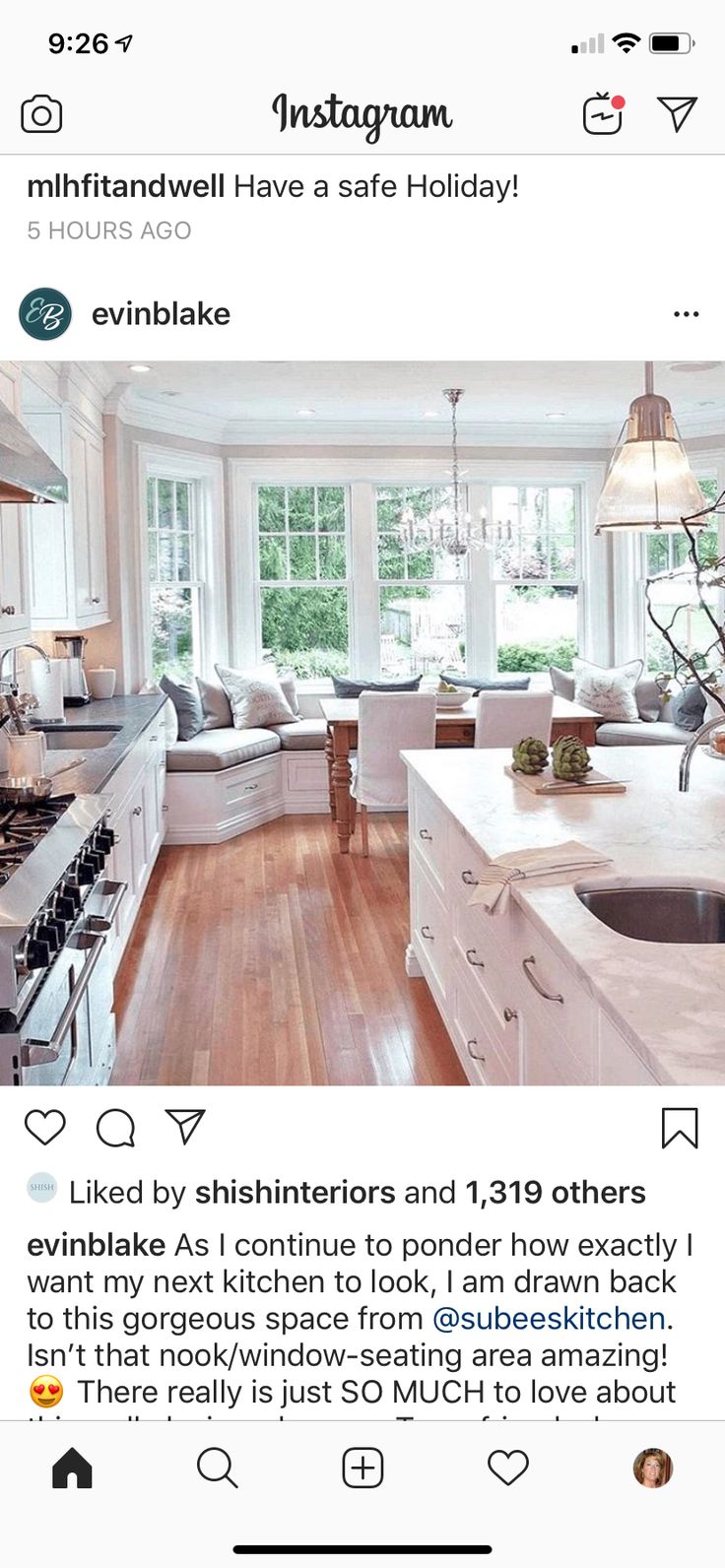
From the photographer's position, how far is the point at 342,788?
19.3 ft

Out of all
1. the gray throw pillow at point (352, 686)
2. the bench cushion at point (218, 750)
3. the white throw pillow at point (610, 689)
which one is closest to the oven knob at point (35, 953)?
the bench cushion at point (218, 750)

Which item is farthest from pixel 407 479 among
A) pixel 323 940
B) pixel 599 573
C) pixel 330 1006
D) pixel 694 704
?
pixel 330 1006

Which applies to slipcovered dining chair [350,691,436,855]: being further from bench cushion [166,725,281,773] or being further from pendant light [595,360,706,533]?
pendant light [595,360,706,533]

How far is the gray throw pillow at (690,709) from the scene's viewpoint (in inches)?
269

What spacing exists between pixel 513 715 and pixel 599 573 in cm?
269

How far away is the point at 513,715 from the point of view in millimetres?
5559

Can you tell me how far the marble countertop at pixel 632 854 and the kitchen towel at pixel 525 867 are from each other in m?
0.04

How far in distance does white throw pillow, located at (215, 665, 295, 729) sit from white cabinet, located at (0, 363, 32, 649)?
329 centimetres

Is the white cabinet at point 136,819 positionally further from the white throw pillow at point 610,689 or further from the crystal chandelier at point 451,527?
the white throw pillow at point 610,689
